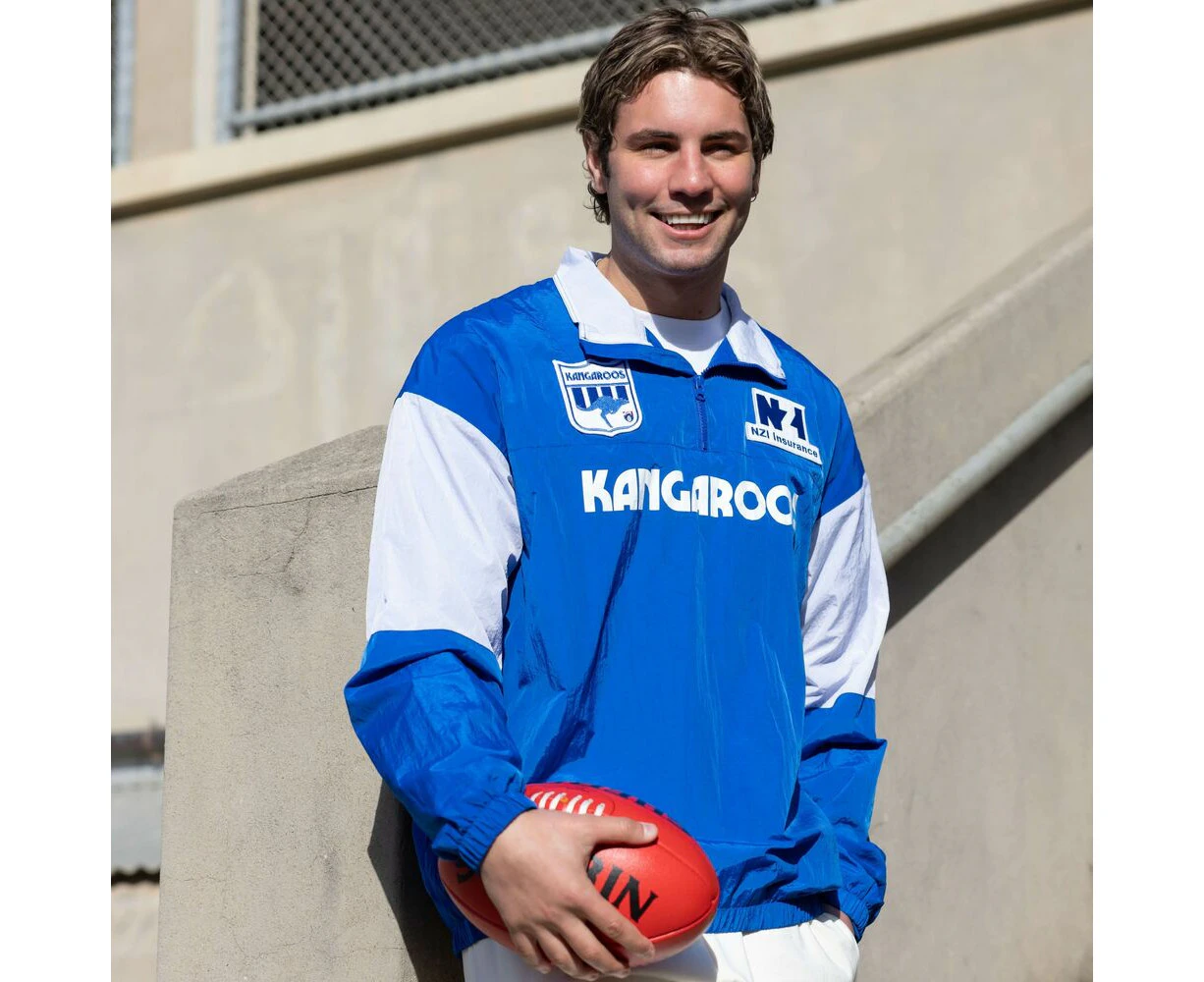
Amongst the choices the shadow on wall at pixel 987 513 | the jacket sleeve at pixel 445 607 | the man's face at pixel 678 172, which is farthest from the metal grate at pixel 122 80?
the jacket sleeve at pixel 445 607

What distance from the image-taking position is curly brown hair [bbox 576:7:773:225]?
9.14 feet

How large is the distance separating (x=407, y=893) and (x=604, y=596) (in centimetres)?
74

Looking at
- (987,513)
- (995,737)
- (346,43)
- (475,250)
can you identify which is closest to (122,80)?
(346,43)

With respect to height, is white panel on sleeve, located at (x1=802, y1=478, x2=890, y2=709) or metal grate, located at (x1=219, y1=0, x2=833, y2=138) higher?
metal grate, located at (x1=219, y1=0, x2=833, y2=138)

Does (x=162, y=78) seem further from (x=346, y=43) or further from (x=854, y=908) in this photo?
(x=854, y=908)

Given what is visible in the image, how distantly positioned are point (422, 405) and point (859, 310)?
4.92 metres

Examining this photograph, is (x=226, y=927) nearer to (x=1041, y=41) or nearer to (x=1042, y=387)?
(x=1042, y=387)

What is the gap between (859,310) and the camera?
725 cm

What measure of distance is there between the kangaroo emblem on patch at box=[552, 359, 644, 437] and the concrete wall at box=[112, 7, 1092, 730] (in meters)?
4.63

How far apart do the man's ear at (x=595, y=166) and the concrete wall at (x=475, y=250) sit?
4.38 metres

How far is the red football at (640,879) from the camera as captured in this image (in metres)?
2.24

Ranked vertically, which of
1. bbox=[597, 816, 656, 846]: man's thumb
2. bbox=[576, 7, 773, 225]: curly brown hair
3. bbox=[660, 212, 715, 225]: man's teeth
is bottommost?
bbox=[597, 816, 656, 846]: man's thumb

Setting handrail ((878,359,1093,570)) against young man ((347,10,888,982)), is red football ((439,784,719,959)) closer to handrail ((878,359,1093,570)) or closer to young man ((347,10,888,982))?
young man ((347,10,888,982))

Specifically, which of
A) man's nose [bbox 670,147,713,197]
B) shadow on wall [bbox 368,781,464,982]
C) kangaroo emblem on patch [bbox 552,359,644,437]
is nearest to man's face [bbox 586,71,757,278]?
man's nose [bbox 670,147,713,197]
